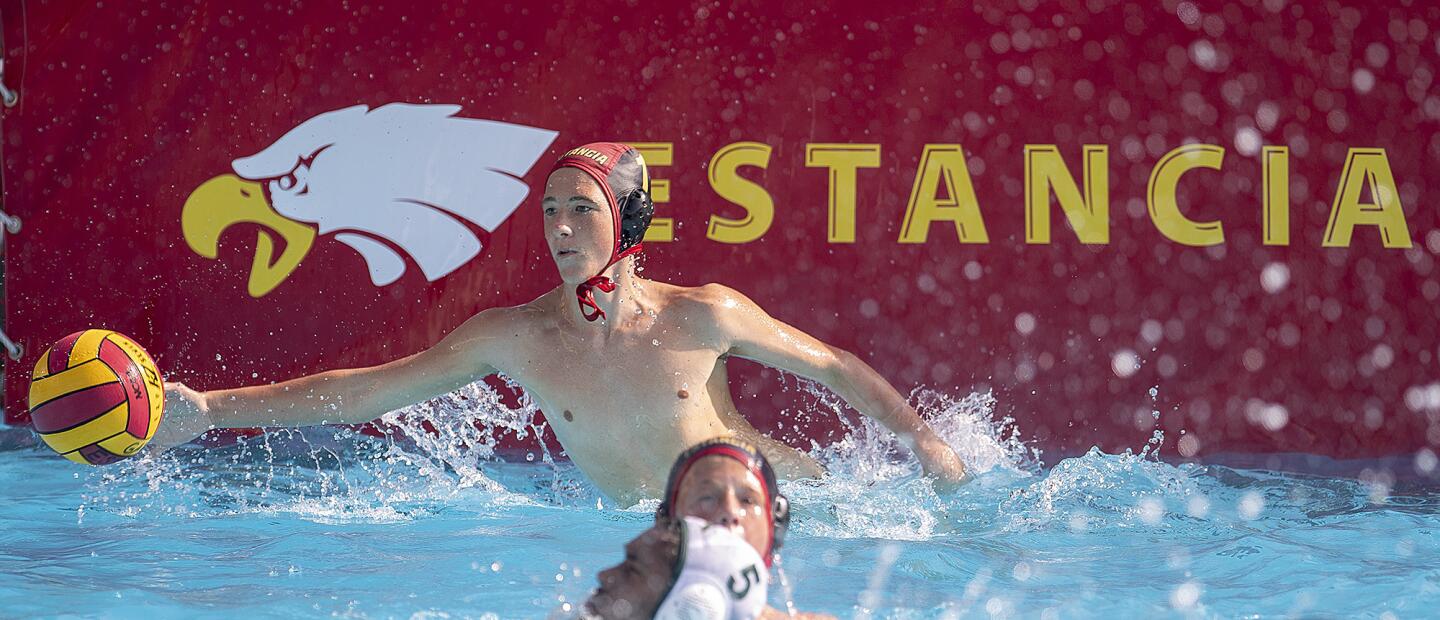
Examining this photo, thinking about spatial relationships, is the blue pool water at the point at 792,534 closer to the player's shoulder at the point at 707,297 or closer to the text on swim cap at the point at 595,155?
the player's shoulder at the point at 707,297

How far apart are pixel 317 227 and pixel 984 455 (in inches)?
104

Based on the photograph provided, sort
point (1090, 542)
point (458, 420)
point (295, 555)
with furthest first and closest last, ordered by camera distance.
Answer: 1. point (458, 420)
2. point (1090, 542)
3. point (295, 555)

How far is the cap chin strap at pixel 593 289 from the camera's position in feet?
11.1

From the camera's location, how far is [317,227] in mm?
5207

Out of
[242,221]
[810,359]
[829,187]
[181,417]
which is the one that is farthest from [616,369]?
[242,221]

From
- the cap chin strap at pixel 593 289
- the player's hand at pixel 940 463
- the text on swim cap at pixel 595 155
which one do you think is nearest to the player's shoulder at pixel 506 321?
the cap chin strap at pixel 593 289

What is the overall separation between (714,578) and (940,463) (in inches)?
57.7

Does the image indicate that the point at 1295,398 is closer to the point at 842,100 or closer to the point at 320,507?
the point at 842,100

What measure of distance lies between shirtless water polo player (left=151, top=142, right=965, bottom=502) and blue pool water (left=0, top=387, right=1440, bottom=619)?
248 millimetres

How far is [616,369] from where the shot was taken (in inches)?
137

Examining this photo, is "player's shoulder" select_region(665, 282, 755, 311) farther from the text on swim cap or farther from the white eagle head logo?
the white eagle head logo

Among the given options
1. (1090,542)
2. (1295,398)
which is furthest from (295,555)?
(1295,398)

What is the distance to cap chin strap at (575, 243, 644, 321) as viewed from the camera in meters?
3.38

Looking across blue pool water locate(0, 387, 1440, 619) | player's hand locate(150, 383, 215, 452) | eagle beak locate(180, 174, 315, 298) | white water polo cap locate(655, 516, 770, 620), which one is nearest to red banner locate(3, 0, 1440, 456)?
eagle beak locate(180, 174, 315, 298)
